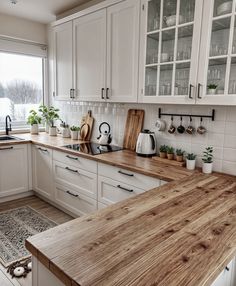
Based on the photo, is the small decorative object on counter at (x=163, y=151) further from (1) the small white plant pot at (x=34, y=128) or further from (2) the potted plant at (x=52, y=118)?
(1) the small white plant pot at (x=34, y=128)

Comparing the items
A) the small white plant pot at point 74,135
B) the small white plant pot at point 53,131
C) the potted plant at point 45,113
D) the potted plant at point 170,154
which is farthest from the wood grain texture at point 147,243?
the potted plant at point 45,113

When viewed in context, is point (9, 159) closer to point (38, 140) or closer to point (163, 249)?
point (38, 140)

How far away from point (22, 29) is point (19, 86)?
2.68 ft

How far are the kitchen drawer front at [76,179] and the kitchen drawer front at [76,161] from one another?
0.04 m

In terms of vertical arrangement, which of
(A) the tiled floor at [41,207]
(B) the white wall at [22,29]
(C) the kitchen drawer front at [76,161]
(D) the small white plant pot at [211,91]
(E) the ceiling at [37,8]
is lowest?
(A) the tiled floor at [41,207]

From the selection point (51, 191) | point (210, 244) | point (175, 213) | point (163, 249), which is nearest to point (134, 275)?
point (163, 249)

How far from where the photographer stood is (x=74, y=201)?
2.75 metres

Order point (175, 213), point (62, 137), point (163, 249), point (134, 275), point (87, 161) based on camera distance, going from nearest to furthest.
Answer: point (134, 275) → point (163, 249) → point (175, 213) → point (87, 161) → point (62, 137)

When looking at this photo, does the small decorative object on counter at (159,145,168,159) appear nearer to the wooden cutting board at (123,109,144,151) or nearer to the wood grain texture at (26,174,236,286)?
the wooden cutting board at (123,109,144,151)

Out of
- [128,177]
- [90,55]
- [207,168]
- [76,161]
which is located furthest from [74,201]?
[90,55]

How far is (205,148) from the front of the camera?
210 cm

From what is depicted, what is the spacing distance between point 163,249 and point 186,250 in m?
0.09

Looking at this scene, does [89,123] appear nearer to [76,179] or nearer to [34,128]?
[76,179]

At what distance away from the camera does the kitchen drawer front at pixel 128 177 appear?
1.93 m
